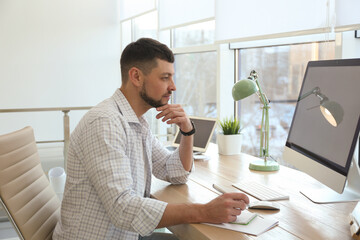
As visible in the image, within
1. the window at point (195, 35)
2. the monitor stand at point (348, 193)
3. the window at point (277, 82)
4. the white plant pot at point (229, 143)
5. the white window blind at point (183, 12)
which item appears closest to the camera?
the monitor stand at point (348, 193)

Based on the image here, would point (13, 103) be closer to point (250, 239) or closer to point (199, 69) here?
point (199, 69)

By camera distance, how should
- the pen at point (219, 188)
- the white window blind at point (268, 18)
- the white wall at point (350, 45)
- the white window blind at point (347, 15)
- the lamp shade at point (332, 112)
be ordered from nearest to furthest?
the lamp shade at point (332, 112) < the pen at point (219, 188) < the white window blind at point (347, 15) < the white wall at point (350, 45) < the white window blind at point (268, 18)

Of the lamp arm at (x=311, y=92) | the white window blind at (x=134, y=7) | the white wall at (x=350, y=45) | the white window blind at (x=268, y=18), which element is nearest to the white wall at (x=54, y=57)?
the white window blind at (x=134, y=7)

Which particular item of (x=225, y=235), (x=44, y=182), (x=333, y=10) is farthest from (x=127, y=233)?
(x=333, y=10)

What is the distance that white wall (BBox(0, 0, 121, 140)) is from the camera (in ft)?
15.2

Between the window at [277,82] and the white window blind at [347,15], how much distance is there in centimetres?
30

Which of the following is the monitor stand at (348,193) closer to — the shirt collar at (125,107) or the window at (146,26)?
the shirt collar at (125,107)

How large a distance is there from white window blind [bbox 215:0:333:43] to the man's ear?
1079 mm

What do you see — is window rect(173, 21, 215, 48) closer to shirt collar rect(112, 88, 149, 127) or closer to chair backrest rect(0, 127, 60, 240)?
shirt collar rect(112, 88, 149, 127)

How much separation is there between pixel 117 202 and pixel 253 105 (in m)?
1.95

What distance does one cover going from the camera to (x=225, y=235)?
114cm

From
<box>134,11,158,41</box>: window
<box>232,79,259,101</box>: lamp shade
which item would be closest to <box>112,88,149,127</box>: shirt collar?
<box>232,79,259,101</box>: lamp shade

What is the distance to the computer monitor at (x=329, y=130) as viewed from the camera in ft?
4.10

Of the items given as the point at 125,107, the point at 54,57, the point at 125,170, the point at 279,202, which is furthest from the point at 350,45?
the point at 54,57
